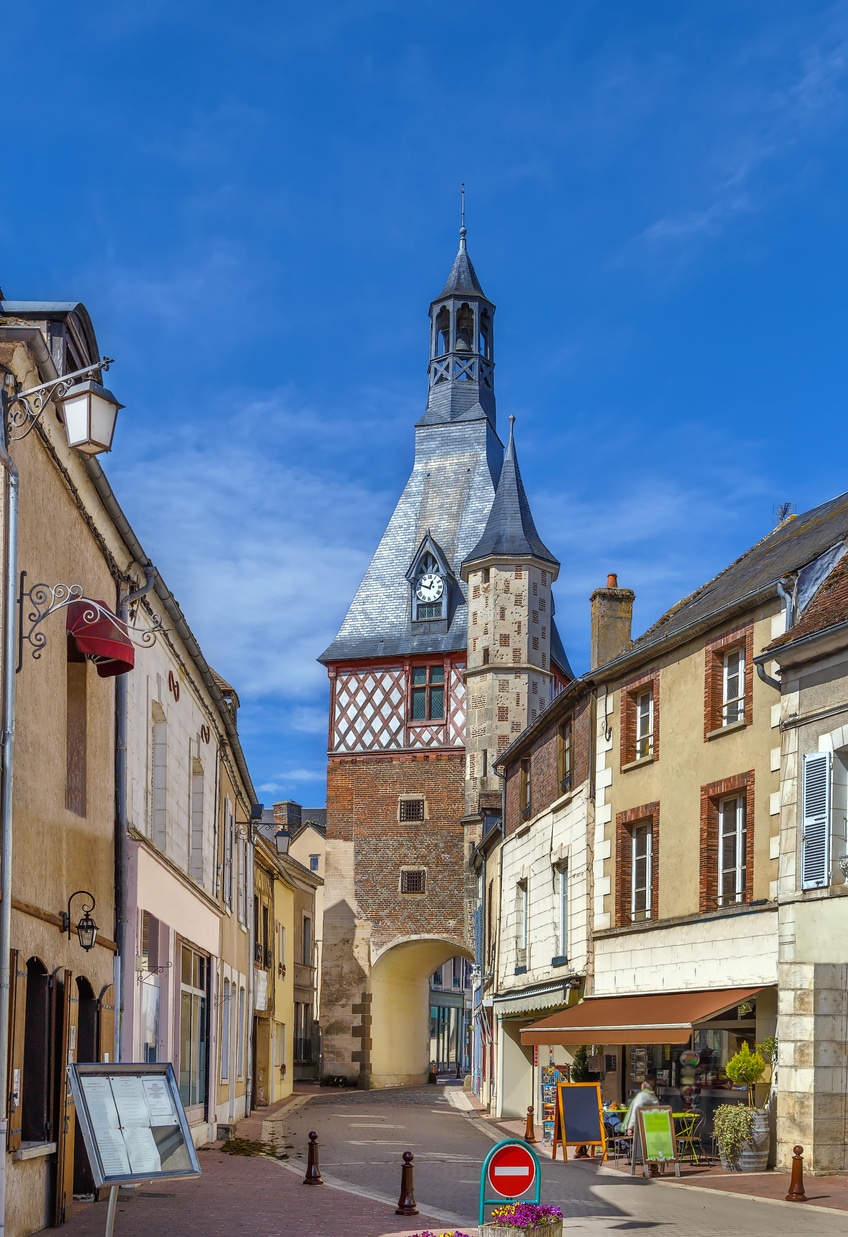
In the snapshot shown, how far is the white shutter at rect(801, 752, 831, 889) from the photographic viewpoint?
14.9 metres

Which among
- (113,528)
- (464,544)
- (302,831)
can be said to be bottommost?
(302,831)

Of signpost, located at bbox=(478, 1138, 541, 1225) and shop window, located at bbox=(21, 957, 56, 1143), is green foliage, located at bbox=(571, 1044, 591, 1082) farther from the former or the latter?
signpost, located at bbox=(478, 1138, 541, 1225)

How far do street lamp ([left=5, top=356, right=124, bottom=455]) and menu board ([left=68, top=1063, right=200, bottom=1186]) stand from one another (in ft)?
12.8

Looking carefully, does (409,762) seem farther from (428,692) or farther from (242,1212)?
(242,1212)

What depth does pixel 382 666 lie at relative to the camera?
48.0 m

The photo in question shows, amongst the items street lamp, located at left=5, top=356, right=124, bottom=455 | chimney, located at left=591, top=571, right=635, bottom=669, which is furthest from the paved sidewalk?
chimney, located at left=591, top=571, right=635, bottom=669

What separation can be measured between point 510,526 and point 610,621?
20.9 m

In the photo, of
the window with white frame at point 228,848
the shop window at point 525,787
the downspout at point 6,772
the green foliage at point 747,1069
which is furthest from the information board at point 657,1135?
the shop window at point 525,787

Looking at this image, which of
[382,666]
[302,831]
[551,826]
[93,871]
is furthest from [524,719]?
[93,871]

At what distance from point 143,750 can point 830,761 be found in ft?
22.5

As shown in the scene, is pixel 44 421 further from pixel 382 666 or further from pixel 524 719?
pixel 382 666

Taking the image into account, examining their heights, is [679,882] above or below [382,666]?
below

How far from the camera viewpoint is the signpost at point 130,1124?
24.8ft

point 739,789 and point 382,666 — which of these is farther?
point 382,666
